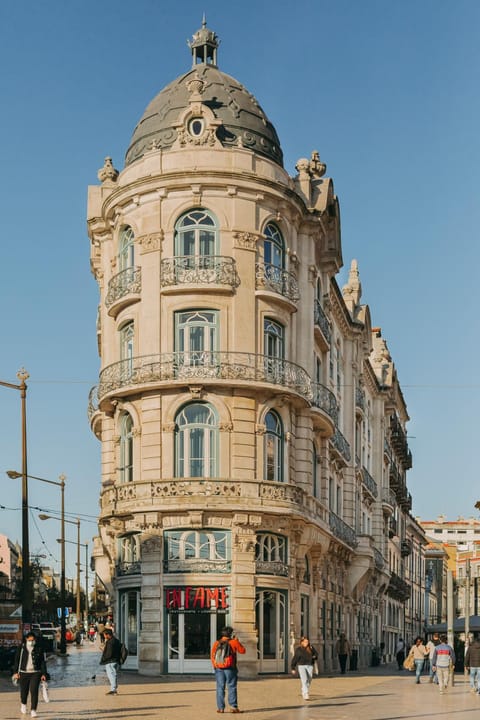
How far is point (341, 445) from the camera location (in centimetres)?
4891

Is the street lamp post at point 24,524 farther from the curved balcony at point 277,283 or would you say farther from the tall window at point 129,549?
the curved balcony at point 277,283

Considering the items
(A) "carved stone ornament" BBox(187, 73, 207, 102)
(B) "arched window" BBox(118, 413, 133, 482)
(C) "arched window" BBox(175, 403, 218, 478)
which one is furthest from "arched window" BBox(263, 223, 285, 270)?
(B) "arched window" BBox(118, 413, 133, 482)

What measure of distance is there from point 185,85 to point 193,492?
47.7ft

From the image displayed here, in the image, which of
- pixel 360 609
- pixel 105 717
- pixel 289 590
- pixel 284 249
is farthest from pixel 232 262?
pixel 360 609

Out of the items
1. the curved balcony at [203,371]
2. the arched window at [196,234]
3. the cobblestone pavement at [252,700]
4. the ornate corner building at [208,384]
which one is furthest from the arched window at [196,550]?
the arched window at [196,234]

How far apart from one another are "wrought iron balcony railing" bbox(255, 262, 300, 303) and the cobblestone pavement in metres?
12.3

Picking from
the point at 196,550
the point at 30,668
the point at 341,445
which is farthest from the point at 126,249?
the point at 30,668

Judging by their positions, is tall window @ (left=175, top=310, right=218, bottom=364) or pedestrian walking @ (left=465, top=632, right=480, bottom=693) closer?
pedestrian walking @ (left=465, top=632, right=480, bottom=693)

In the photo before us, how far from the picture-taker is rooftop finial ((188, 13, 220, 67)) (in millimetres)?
43594

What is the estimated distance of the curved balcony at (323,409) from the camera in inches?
1592

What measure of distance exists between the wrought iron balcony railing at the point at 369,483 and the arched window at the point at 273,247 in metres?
22.1

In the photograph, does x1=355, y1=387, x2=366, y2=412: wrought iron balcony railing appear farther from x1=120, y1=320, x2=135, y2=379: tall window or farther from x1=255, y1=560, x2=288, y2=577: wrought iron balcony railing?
x1=255, y1=560, x2=288, y2=577: wrought iron balcony railing

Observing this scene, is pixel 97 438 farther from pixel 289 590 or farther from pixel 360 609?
pixel 360 609

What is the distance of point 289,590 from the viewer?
37.5m
